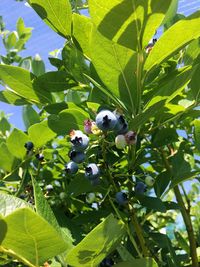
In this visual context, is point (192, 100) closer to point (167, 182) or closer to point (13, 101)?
point (167, 182)

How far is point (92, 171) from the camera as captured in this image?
0.83 meters

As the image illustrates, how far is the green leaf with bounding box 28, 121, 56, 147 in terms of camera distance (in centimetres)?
100

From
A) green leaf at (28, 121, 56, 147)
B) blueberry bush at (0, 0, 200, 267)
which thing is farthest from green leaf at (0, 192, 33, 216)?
green leaf at (28, 121, 56, 147)

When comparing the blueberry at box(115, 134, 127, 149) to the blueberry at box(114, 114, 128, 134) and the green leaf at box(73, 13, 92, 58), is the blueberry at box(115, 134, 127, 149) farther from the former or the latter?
the green leaf at box(73, 13, 92, 58)

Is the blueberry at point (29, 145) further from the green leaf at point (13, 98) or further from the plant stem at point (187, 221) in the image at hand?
the plant stem at point (187, 221)

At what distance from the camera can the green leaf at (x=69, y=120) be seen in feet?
2.89

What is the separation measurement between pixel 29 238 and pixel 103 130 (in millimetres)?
281

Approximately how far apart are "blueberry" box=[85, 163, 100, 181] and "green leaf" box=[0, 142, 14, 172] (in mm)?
324

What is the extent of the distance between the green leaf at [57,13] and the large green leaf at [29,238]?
0.43m

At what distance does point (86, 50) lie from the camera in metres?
0.85

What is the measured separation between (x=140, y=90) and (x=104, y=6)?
18 centimetres

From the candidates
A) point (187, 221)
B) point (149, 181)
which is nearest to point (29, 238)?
point (149, 181)

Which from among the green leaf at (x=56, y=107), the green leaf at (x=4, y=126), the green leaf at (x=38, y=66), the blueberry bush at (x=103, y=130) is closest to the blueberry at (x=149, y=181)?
the blueberry bush at (x=103, y=130)

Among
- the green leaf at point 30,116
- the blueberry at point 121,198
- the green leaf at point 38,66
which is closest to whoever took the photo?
the blueberry at point 121,198
